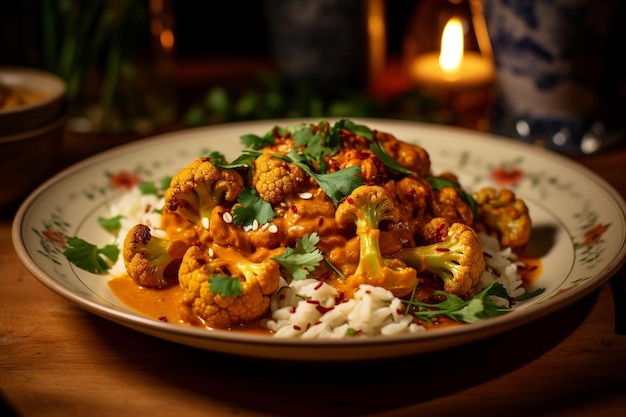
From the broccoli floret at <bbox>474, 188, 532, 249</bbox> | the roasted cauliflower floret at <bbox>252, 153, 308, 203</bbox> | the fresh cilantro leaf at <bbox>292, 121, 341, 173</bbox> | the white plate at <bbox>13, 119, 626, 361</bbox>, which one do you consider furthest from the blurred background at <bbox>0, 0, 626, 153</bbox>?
the roasted cauliflower floret at <bbox>252, 153, 308, 203</bbox>

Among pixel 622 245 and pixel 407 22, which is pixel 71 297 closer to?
pixel 622 245

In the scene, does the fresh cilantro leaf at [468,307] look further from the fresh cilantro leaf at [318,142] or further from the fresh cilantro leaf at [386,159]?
the fresh cilantro leaf at [318,142]

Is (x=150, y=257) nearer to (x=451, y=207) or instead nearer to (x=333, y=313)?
(x=333, y=313)

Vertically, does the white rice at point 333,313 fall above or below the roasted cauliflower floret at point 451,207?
below

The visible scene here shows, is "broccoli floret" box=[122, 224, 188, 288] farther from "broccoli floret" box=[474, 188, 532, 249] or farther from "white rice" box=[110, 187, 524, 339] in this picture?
"broccoli floret" box=[474, 188, 532, 249]

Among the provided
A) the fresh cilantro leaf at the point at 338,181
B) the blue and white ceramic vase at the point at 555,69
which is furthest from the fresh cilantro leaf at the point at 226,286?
the blue and white ceramic vase at the point at 555,69

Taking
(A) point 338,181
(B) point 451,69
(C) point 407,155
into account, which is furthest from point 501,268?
(B) point 451,69

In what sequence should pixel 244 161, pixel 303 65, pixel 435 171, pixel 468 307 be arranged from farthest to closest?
pixel 303 65 < pixel 435 171 < pixel 244 161 < pixel 468 307
